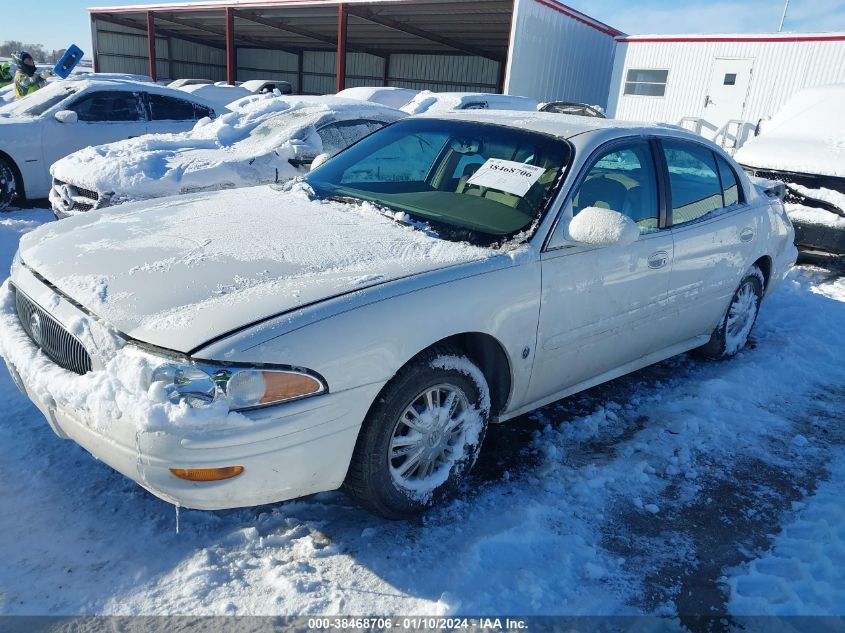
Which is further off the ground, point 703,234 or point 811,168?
point 811,168

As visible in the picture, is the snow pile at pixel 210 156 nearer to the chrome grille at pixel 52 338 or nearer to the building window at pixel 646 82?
the chrome grille at pixel 52 338

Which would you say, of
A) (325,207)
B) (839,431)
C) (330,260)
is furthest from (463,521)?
(839,431)

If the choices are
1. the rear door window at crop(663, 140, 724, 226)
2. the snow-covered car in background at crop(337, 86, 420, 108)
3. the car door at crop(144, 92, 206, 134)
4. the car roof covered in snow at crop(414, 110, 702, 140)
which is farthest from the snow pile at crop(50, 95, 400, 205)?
the snow-covered car in background at crop(337, 86, 420, 108)

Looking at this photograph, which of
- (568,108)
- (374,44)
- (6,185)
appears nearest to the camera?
(6,185)

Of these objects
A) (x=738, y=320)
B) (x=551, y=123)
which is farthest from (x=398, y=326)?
(x=738, y=320)

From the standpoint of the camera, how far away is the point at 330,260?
2516mm

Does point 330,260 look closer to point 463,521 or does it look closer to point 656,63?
point 463,521

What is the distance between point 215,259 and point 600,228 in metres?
1.59

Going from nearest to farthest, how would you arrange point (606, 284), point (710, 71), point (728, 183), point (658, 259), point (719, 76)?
point (606, 284)
point (658, 259)
point (728, 183)
point (719, 76)
point (710, 71)

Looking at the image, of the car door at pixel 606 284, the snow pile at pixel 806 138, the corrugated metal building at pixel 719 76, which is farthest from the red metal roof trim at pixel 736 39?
the car door at pixel 606 284

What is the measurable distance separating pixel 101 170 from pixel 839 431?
5.99 m

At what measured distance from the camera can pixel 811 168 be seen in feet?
22.0

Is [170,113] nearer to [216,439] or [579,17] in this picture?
[216,439]

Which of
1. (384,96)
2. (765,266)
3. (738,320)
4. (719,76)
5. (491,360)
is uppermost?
(719,76)
